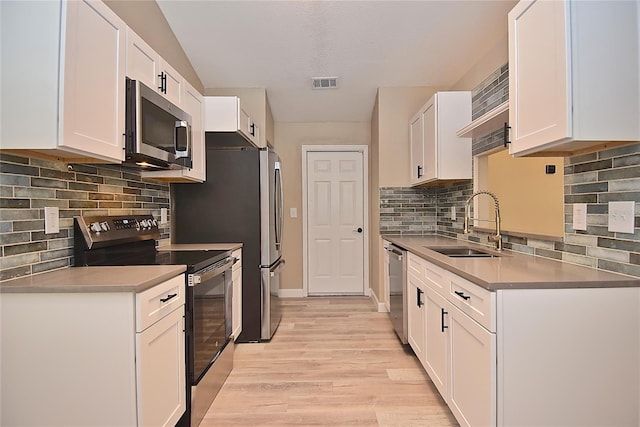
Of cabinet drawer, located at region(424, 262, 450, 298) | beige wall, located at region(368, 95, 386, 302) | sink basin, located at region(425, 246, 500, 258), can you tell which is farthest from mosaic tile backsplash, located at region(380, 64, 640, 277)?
beige wall, located at region(368, 95, 386, 302)

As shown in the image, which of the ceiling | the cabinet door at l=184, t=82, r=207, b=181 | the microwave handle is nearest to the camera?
→ the microwave handle

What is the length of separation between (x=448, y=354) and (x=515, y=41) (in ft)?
5.18

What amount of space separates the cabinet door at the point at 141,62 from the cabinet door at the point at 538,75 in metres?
1.88

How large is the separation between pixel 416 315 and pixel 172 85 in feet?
7.52

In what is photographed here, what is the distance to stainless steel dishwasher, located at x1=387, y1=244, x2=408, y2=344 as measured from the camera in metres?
2.91

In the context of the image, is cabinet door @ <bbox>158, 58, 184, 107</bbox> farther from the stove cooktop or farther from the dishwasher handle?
the dishwasher handle

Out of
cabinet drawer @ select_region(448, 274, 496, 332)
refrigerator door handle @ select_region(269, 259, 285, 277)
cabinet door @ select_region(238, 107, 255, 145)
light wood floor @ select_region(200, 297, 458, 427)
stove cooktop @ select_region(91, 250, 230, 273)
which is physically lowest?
light wood floor @ select_region(200, 297, 458, 427)

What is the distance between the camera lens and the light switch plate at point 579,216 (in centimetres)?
171

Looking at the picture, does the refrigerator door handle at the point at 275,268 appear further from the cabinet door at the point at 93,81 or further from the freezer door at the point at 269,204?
the cabinet door at the point at 93,81

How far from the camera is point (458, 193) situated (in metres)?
3.46

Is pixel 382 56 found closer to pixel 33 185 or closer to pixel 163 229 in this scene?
pixel 163 229

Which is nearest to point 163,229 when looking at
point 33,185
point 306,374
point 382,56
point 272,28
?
point 33,185

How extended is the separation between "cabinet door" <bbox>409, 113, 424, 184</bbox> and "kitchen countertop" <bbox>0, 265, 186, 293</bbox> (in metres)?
2.51

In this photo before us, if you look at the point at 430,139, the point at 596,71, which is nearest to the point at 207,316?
the point at 596,71
